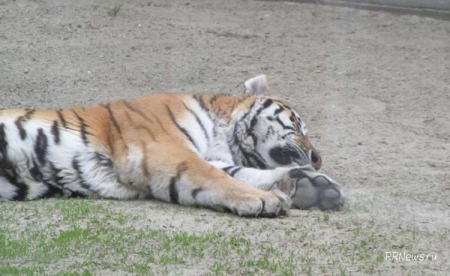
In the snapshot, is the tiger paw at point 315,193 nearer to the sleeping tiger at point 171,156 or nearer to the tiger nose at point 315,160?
the sleeping tiger at point 171,156

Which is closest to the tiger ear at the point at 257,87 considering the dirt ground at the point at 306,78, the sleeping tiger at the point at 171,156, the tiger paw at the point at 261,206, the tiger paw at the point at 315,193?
the sleeping tiger at the point at 171,156

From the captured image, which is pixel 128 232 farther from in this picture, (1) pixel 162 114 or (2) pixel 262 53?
(2) pixel 262 53

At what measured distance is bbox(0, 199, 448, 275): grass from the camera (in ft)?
12.2

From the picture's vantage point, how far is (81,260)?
379 centimetres

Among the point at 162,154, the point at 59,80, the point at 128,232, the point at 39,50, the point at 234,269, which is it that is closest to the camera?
the point at 234,269

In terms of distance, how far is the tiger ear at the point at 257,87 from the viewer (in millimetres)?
5992

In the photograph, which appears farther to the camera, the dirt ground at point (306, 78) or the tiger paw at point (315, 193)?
the tiger paw at point (315, 193)

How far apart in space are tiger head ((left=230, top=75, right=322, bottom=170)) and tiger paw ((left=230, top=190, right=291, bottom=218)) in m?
0.88

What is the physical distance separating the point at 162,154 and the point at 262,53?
358 cm

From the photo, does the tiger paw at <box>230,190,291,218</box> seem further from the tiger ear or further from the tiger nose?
the tiger ear

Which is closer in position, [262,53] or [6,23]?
[262,53]

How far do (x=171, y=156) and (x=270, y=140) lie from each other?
83 cm

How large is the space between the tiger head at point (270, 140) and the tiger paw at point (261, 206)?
876 mm

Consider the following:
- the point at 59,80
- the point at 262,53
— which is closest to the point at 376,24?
the point at 262,53
